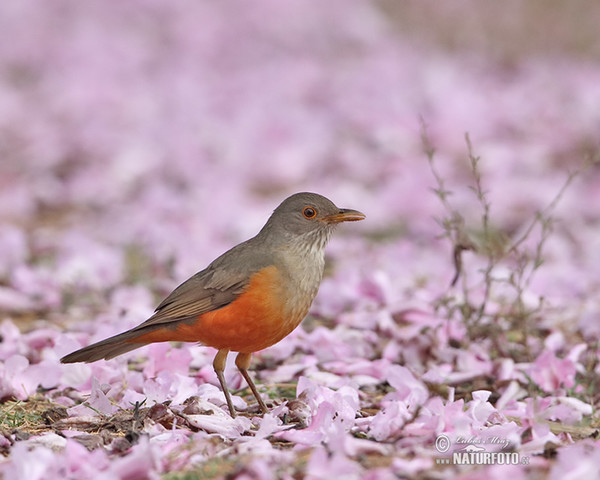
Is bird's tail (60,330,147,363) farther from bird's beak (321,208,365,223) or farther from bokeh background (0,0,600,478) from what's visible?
bird's beak (321,208,365,223)

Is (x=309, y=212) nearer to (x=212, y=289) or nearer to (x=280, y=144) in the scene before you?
(x=212, y=289)

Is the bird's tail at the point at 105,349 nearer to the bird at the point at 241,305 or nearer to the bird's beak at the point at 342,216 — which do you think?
the bird at the point at 241,305

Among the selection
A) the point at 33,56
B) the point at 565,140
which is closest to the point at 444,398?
the point at 565,140

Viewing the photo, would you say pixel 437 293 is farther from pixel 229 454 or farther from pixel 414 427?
pixel 229 454

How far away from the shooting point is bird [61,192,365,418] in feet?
16.2

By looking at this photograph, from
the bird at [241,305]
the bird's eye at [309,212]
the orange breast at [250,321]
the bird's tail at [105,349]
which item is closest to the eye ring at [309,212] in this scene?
the bird's eye at [309,212]

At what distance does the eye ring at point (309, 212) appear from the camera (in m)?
5.66

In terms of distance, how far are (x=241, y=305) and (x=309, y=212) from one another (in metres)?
0.95

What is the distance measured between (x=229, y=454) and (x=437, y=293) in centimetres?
345

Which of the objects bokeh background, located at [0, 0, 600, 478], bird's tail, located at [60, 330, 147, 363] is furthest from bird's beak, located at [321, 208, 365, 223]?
bird's tail, located at [60, 330, 147, 363]

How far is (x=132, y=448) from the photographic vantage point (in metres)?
3.95

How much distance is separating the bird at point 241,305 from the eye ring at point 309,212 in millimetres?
163

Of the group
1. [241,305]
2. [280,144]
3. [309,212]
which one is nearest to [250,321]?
[241,305]

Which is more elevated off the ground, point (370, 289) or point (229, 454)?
point (370, 289)
